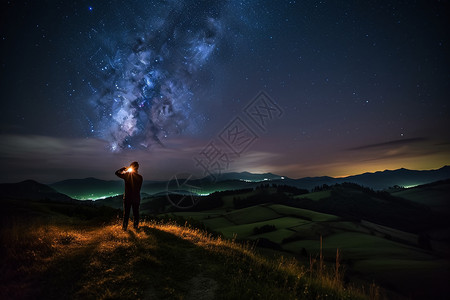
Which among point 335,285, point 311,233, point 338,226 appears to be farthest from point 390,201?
point 335,285

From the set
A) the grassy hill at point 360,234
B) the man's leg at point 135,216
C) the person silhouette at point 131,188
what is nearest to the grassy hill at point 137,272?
the man's leg at point 135,216

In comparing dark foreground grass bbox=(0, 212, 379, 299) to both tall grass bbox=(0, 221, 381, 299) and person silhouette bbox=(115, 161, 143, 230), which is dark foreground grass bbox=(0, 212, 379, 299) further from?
person silhouette bbox=(115, 161, 143, 230)

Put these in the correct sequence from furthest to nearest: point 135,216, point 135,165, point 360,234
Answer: point 360,234
point 135,165
point 135,216

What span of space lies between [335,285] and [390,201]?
18952 centimetres

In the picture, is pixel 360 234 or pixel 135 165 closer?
pixel 135 165

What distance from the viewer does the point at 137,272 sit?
7332mm

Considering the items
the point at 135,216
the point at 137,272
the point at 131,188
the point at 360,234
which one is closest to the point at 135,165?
the point at 131,188

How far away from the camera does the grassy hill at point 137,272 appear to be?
21.1ft

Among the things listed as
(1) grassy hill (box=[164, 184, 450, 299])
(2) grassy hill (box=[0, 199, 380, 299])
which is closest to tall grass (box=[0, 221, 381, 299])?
(2) grassy hill (box=[0, 199, 380, 299])

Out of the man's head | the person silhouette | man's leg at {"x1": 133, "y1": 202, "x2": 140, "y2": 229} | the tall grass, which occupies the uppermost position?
the man's head

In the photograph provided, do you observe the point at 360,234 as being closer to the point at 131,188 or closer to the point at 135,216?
the point at 135,216

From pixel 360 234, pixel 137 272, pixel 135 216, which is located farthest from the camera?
pixel 360 234

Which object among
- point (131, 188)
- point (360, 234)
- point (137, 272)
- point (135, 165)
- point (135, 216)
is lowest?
point (360, 234)

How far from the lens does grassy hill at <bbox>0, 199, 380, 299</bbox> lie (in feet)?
21.1
